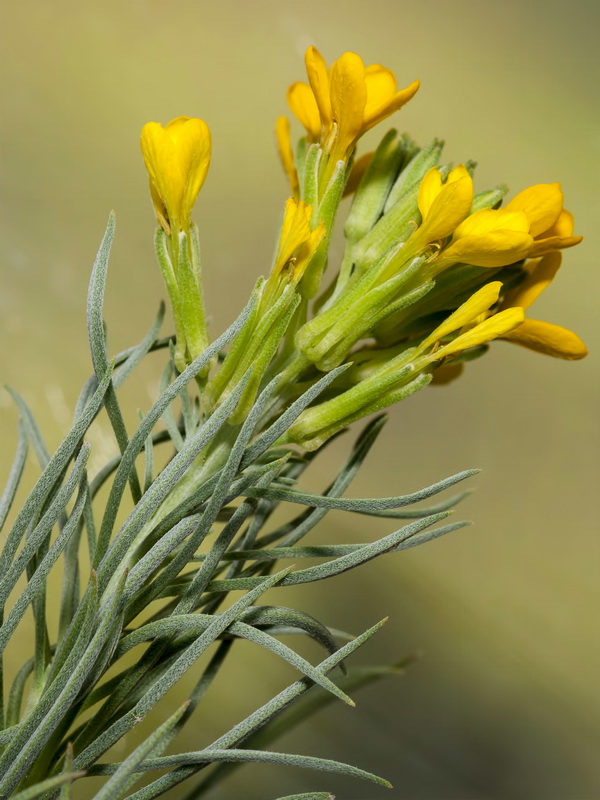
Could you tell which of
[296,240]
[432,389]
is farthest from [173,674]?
[432,389]

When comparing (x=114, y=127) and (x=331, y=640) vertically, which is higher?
(x=114, y=127)

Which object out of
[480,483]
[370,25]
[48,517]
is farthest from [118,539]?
[370,25]

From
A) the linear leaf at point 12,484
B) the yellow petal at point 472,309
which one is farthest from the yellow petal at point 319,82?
the linear leaf at point 12,484

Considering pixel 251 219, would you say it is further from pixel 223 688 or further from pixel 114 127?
pixel 223 688

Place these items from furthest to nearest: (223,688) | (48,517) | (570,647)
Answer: (570,647)
(223,688)
(48,517)

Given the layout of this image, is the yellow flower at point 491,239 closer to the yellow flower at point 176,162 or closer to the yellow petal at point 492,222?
the yellow petal at point 492,222

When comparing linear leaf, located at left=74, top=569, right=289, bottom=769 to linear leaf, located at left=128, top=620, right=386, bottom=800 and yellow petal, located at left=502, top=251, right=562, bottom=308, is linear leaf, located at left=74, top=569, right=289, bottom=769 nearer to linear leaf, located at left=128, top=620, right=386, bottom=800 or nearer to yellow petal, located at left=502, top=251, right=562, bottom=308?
linear leaf, located at left=128, top=620, right=386, bottom=800
